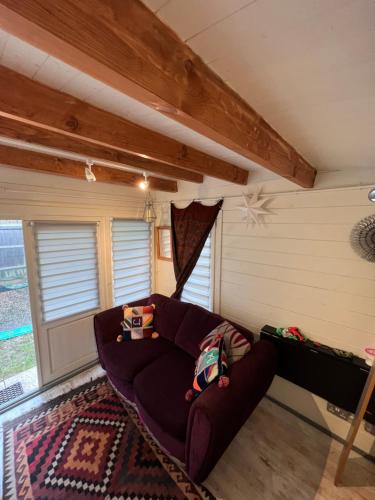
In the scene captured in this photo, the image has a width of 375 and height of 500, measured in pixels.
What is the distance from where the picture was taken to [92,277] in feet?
9.57

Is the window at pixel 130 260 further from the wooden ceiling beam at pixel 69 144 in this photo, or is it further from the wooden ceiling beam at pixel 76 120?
the wooden ceiling beam at pixel 76 120

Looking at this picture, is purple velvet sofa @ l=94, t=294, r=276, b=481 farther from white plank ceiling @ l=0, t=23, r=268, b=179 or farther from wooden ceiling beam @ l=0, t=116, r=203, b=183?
white plank ceiling @ l=0, t=23, r=268, b=179

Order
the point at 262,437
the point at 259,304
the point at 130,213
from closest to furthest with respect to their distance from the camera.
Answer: the point at 262,437 → the point at 259,304 → the point at 130,213

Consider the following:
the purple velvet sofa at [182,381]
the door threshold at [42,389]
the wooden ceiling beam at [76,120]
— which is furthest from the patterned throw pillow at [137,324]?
the wooden ceiling beam at [76,120]

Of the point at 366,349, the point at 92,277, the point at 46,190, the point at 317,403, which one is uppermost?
the point at 46,190

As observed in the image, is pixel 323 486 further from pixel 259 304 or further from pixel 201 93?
pixel 201 93

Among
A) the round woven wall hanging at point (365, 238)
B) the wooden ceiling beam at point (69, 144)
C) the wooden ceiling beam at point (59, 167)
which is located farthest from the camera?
the wooden ceiling beam at point (59, 167)

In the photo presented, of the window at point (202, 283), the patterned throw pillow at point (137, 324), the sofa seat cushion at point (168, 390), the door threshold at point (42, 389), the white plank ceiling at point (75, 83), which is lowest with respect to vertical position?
the door threshold at point (42, 389)

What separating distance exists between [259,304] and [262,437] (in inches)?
47.5

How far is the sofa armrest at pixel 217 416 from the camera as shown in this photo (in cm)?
137

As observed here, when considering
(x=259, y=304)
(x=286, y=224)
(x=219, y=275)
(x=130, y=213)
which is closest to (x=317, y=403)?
(x=259, y=304)

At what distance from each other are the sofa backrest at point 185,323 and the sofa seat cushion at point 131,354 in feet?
0.46

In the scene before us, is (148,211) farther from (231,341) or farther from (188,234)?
(231,341)

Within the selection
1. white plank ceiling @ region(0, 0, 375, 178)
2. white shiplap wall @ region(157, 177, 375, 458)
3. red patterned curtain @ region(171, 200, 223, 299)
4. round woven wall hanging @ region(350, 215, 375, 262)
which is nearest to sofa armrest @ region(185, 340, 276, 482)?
white shiplap wall @ region(157, 177, 375, 458)
